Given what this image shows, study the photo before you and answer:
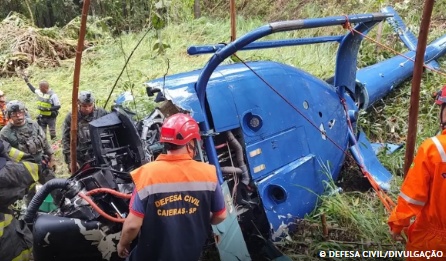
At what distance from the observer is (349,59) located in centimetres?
412

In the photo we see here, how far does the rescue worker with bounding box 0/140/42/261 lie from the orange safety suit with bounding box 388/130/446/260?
2283 mm

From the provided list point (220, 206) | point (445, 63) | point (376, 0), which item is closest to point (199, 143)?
point (220, 206)

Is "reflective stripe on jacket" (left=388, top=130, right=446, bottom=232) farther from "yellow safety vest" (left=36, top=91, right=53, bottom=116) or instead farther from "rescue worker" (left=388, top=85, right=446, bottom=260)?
"yellow safety vest" (left=36, top=91, right=53, bottom=116)

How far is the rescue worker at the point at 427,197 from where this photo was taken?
2.05 meters

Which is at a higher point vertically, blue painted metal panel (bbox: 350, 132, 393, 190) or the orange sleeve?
the orange sleeve

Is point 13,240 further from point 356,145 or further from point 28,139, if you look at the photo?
point 356,145

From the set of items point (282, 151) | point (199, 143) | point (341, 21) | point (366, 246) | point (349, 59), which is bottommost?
point (366, 246)

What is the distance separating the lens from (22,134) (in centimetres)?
473

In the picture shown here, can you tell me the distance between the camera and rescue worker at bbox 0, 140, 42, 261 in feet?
8.57

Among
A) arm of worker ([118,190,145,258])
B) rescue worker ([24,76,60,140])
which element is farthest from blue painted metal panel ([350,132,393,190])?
rescue worker ([24,76,60,140])

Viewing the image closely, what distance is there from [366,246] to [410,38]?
13.0 ft

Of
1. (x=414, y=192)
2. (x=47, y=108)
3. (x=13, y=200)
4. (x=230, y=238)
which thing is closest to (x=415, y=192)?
(x=414, y=192)

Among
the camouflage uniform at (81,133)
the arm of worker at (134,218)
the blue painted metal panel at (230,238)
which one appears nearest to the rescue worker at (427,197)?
the blue painted metal panel at (230,238)

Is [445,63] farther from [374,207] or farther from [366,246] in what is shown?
[366,246]
